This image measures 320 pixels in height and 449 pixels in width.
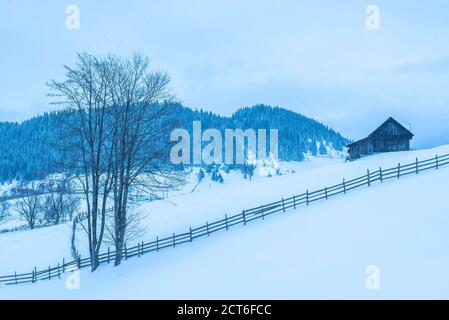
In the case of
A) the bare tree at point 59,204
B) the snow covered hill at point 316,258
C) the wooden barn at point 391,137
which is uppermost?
the wooden barn at point 391,137

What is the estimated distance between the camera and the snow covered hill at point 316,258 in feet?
38.8

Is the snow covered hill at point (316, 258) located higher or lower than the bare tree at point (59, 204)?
lower

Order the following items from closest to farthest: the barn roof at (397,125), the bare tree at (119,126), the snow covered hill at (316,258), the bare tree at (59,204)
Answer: the snow covered hill at (316,258), the bare tree at (119,126), the bare tree at (59,204), the barn roof at (397,125)

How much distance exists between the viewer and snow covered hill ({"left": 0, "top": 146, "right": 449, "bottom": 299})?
11828 mm

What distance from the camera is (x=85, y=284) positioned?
18.8 m

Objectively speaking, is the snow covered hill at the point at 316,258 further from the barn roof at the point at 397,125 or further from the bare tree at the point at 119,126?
the barn roof at the point at 397,125

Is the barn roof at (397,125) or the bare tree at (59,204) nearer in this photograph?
the bare tree at (59,204)

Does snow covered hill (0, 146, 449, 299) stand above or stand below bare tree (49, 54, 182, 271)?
below

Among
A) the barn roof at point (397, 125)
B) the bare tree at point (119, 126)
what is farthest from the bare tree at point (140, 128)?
the barn roof at point (397, 125)

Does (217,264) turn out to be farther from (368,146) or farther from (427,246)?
(368,146)

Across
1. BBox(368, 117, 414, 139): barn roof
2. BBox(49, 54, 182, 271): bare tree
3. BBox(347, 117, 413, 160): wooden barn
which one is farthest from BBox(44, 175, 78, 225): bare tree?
BBox(347, 117, 413, 160): wooden barn

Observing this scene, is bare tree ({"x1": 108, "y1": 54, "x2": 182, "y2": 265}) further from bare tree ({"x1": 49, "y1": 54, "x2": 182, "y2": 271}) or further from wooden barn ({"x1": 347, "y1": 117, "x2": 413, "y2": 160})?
wooden barn ({"x1": 347, "y1": 117, "x2": 413, "y2": 160})
